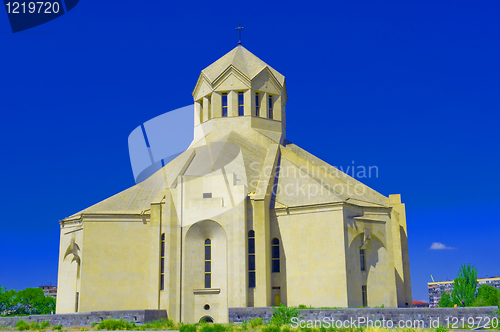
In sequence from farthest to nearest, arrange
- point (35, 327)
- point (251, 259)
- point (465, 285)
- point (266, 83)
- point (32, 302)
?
point (32, 302)
point (465, 285)
point (266, 83)
point (251, 259)
point (35, 327)

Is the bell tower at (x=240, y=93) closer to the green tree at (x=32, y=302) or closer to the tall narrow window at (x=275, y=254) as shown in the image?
the tall narrow window at (x=275, y=254)

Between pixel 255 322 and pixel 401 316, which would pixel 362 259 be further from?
pixel 255 322

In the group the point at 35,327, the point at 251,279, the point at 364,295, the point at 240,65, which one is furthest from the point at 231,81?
the point at 35,327

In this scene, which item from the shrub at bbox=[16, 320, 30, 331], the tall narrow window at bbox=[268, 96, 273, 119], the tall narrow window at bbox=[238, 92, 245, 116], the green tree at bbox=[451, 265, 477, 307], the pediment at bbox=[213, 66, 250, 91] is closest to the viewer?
the shrub at bbox=[16, 320, 30, 331]

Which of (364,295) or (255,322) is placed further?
(364,295)

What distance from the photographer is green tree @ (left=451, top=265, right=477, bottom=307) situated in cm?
5262

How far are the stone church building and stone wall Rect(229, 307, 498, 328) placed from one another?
6060 millimetres

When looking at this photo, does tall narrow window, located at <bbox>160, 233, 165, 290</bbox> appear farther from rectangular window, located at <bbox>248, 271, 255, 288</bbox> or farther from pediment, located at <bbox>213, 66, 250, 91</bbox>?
pediment, located at <bbox>213, 66, 250, 91</bbox>

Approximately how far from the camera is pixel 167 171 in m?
37.2

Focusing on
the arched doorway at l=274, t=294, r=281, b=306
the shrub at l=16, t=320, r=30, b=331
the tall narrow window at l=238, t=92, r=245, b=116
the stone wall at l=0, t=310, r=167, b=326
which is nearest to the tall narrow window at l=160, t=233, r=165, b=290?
the stone wall at l=0, t=310, r=167, b=326

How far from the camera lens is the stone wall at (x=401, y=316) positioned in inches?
834

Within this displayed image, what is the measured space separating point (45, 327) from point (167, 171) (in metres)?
14.5

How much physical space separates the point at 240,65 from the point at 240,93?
233 centimetres

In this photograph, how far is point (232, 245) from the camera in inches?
1209
